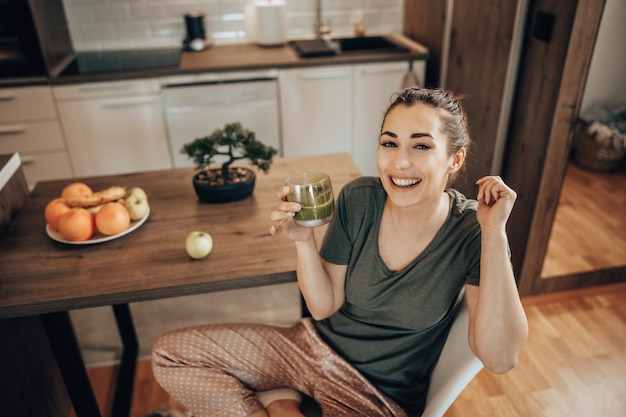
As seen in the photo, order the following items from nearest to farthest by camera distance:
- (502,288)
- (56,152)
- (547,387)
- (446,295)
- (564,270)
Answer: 1. (502,288)
2. (446,295)
3. (547,387)
4. (564,270)
5. (56,152)

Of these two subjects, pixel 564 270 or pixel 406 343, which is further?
pixel 564 270

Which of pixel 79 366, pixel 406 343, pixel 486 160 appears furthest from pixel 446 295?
pixel 486 160

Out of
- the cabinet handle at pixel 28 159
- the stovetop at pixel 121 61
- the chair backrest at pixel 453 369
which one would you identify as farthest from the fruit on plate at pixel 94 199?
the cabinet handle at pixel 28 159

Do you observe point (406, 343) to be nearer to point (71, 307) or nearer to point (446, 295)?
point (446, 295)

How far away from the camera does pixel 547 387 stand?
2031 mm

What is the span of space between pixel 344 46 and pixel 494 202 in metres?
2.67

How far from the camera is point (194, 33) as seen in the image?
3.37m

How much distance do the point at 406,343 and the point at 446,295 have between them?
169 millimetres

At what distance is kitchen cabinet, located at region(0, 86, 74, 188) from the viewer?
2.89 meters

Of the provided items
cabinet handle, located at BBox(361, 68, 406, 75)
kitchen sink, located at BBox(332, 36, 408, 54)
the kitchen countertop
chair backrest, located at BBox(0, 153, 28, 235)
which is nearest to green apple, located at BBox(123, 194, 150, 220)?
chair backrest, located at BBox(0, 153, 28, 235)

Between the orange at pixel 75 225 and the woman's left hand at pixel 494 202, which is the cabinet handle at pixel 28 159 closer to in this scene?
the orange at pixel 75 225

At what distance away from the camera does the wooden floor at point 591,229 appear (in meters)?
2.44

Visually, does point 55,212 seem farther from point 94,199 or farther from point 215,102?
point 215,102

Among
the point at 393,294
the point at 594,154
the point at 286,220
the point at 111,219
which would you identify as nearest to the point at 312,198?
the point at 286,220
